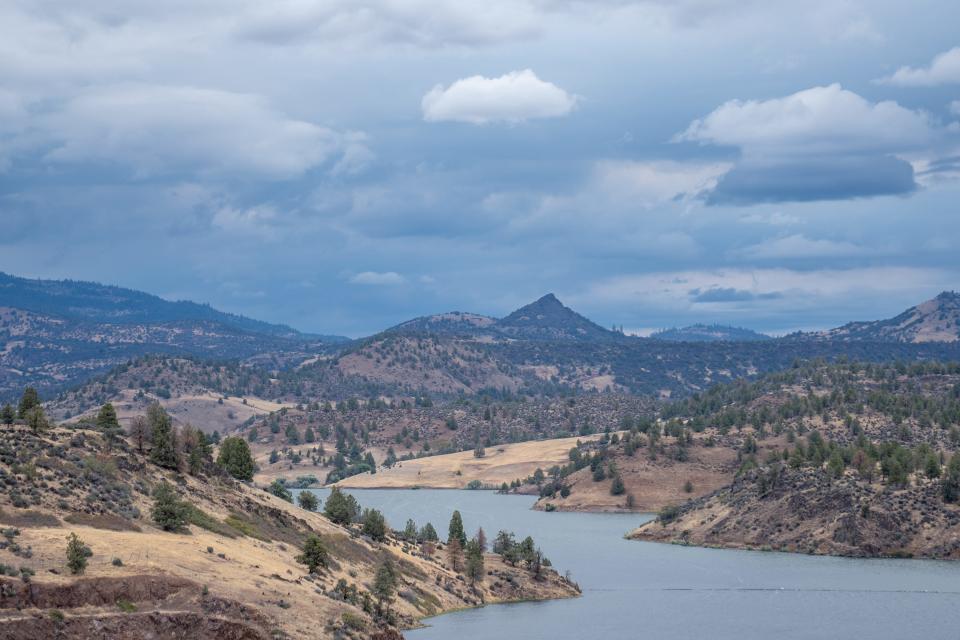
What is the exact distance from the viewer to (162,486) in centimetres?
10312

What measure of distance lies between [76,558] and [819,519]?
396 ft

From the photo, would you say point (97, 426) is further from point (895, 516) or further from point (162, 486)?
point (895, 516)

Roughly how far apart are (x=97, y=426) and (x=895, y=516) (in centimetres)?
10576

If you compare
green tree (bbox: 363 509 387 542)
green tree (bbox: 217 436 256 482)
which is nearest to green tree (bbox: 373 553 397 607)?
green tree (bbox: 363 509 387 542)

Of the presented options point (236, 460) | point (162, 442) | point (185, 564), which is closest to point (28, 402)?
point (162, 442)

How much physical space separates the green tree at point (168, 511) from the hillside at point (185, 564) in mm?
470

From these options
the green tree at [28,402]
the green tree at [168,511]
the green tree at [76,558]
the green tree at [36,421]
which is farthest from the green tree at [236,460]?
the green tree at [76,558]

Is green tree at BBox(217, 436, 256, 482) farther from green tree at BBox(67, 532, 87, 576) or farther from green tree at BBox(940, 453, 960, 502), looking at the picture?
green tree at BBox(940, 453, 960, 502)

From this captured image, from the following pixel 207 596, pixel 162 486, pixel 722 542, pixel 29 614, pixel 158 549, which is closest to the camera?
pixel 29 614

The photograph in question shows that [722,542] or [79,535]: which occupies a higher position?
[79,535]

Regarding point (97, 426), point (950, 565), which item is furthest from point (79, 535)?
point (950, 565)

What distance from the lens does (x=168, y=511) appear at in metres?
100

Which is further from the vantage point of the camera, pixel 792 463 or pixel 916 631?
pixel 792 463

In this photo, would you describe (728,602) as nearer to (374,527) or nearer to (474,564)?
(474,564)
